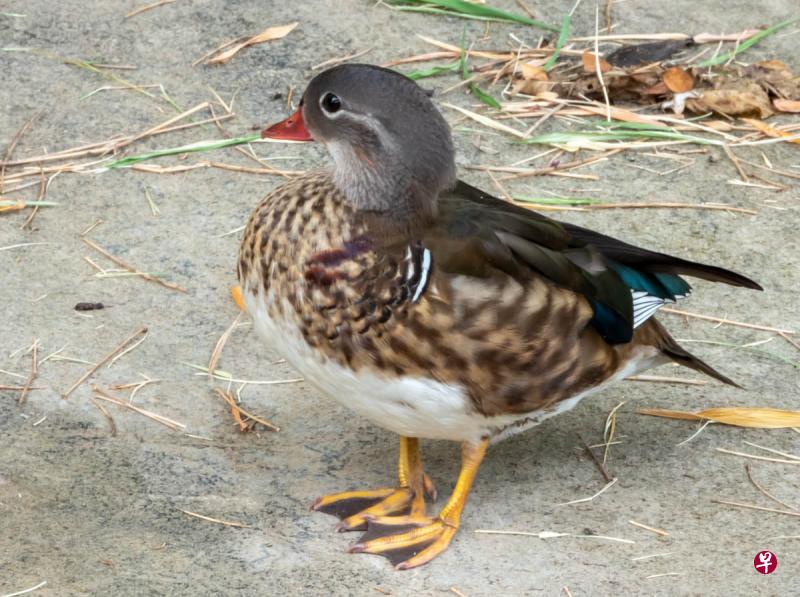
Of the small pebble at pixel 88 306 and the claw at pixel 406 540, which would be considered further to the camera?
the small pebble at pixel 88 306

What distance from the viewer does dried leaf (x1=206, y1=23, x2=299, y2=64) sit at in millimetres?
5223

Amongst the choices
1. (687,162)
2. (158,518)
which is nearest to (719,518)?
(158,518)

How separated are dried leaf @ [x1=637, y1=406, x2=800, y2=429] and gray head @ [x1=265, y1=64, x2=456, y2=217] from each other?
1.12m

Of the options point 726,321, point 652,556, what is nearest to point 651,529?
point 652,556

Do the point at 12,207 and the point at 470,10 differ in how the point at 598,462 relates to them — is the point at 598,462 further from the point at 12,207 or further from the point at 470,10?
the point at 470,10

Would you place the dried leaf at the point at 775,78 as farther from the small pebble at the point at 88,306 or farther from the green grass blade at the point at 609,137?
the small pebble at the point at 88,306

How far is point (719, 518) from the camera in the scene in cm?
323

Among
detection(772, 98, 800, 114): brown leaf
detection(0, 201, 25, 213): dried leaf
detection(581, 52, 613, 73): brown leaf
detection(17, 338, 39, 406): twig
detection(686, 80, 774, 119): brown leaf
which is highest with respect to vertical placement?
detection(581, 52, 613, 73): brown leaf

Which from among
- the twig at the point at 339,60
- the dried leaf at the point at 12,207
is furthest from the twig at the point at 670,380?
the dried leaf at the point at 12,207

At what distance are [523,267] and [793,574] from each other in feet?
3.13

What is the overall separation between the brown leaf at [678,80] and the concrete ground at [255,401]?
0.38 metres

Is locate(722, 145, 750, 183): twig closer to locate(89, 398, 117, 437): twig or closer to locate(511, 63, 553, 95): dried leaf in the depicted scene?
locate(511, 63, 553, 95): dried leaf

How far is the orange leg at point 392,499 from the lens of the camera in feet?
10.6

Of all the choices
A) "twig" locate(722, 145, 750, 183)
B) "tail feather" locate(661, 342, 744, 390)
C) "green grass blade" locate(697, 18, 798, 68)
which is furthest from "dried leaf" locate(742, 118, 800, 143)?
"tail feather" locate(661, 342, 744, 390)
